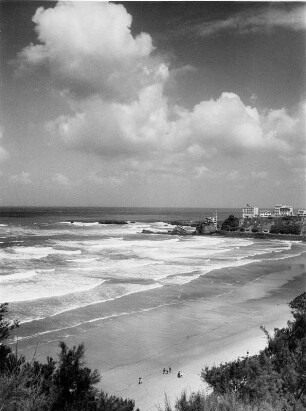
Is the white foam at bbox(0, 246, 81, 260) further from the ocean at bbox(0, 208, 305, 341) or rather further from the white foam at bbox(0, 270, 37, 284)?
the white foam at bbox(0, 270, 37, 284)

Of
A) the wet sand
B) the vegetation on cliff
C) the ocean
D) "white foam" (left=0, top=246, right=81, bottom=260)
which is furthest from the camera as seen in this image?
"white foam" (left=0, top=246, right=81, bottom=260)

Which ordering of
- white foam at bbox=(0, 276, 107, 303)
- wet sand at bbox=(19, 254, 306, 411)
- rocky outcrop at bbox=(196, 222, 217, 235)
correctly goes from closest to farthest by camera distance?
wet sand at bbox=(19, 254, 306, 411)
white foam at bbox=(0, 276, 107, 303)
rocky outcrop at bbox=(196, 222, 217, 235)

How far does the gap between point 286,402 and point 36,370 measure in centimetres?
581

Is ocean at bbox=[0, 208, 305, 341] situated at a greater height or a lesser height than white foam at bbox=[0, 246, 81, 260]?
lesser

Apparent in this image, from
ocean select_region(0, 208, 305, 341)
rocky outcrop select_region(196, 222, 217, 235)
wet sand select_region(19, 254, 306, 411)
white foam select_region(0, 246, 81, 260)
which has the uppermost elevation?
rocky outcrop select_region(196, 222, 217, 235)

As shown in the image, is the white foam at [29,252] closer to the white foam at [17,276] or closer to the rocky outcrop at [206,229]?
the white foam at [17,276]

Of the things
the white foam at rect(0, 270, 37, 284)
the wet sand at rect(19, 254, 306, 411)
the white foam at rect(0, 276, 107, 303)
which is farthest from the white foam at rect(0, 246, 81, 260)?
the wet sand at rect(19, 254, 306, 411)

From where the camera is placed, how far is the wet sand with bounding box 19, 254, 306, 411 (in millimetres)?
14891

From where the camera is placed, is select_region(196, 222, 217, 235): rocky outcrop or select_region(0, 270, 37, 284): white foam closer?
select_region(0, 270, 37, 284): white foam

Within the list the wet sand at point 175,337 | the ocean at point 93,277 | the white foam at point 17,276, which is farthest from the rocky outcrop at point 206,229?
the white foam at point 17,276

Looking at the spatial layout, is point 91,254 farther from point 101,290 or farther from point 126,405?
point 126,405

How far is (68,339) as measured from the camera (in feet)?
59.0

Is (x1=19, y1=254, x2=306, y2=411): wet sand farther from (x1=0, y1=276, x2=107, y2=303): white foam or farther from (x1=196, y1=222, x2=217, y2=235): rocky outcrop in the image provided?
(x1=196, y1=222, x2=217, y2=235): rocky outcrop

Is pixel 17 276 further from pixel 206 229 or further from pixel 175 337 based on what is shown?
pixel 206 229
